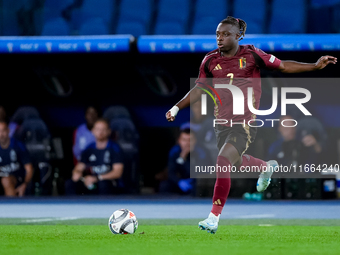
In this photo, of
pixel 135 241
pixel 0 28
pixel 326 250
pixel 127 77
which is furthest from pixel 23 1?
pixel 326 250

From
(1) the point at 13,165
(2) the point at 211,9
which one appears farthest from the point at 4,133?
(2) the point at 211,9

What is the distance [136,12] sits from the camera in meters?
12.4

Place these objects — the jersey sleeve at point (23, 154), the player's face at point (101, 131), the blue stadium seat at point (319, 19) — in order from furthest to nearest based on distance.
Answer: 1. the blue stadium seat at point (319, 19)
2. the jersey sleeve at point (23, 154)
3. the player's face at point (101, 131)

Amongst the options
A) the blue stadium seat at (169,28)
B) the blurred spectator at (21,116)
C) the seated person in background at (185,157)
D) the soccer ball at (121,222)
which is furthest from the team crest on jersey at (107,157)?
the soccer ball at (121,222)

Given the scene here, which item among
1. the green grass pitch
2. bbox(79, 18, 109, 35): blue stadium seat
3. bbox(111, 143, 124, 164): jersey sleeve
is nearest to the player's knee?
bbox(111, 143, 124, 164): jersey sleeve

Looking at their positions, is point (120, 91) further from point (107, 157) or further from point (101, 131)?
point (107, 157)

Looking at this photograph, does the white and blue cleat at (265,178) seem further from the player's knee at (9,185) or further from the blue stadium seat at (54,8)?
the blue stadium seat at (54,8)

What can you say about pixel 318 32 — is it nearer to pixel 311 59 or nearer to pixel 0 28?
pixel 311 59

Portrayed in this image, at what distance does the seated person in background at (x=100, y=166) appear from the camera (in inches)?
424

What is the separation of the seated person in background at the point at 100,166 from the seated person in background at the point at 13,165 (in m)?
0.77

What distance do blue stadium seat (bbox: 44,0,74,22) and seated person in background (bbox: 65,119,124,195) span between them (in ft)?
8.47

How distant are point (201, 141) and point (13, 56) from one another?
4.07 m

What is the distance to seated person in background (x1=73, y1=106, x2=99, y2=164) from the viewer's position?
11.5 meters

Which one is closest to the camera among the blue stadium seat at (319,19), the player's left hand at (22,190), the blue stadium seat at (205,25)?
the player's left hand at (22,190)
